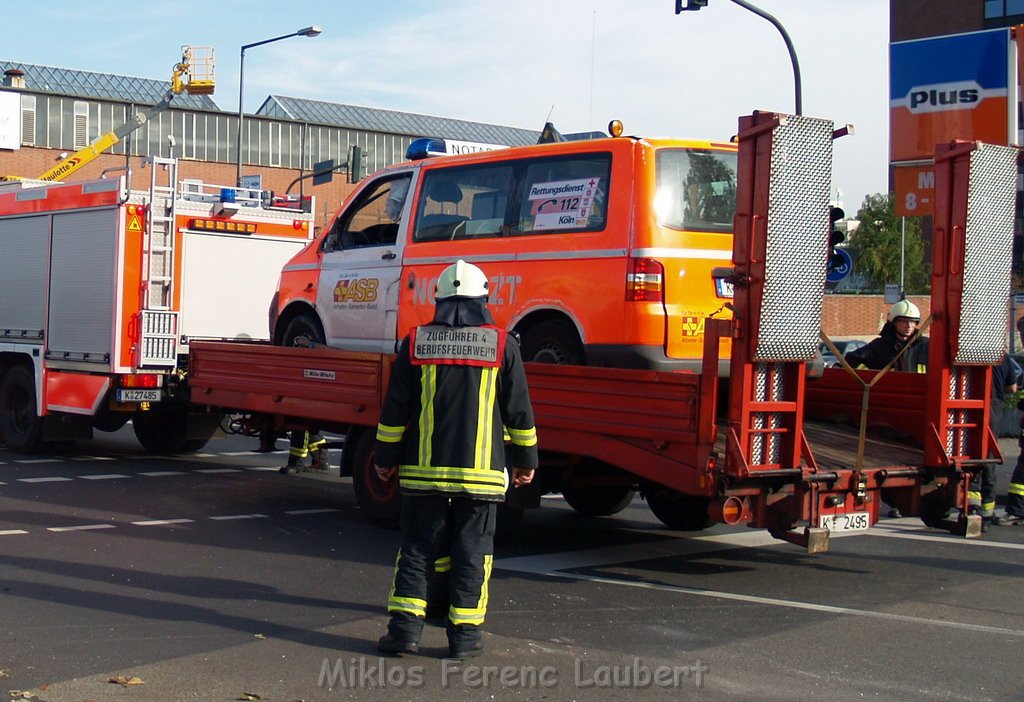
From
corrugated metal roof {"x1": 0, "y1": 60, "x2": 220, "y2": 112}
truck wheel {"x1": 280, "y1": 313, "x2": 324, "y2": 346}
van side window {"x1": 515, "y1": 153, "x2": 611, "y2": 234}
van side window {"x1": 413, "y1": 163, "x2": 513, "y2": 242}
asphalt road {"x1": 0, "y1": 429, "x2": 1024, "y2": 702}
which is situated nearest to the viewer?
asphalt road {"x1": 0, "y1": 429, "x2": 1024, "y2": 702}

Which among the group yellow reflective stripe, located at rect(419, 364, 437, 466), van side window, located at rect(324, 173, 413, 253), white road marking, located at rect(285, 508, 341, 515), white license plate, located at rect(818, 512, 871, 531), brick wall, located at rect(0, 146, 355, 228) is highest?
brick wall, located at rect(0, 146, 355, 228)

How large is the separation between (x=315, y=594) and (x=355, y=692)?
188 cm

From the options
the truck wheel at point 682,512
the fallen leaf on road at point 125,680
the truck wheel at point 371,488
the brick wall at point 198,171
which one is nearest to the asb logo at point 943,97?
the truck wheel at point 682,512

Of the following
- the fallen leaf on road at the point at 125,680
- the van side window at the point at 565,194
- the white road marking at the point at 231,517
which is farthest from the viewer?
the white road marking at the point at 231,517

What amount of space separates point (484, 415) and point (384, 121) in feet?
201

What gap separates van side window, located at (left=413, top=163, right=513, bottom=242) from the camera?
8.92m

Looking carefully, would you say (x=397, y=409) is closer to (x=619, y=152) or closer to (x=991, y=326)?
(x=619, y=152)

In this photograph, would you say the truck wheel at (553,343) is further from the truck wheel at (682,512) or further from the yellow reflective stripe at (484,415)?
the yellow reflective stripe at (484,415)

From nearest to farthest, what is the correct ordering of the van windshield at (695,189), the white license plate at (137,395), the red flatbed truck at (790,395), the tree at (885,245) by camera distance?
the red flatbed truck at (790,395) < the van windshield at (695,189) < the white license plate at (137,395) < the tree at (885,245)

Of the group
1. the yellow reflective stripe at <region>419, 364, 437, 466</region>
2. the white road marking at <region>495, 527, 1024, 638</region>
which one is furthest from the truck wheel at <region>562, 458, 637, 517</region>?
the yellow reflective stripe at <region>419, 364, 437, 466</region>

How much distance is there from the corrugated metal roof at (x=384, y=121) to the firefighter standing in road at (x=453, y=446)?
55.9 meters

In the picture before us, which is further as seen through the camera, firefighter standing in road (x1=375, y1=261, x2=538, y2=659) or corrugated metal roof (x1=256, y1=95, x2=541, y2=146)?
corrugated metal roof (x1=256, y1=95, x2=541, y2=146)

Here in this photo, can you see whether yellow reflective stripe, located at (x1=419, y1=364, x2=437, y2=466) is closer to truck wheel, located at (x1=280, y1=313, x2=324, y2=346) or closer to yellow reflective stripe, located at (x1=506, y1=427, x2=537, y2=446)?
yellow reflective stripe, located at (x1=506, y1=427, x2=537, y2=446)

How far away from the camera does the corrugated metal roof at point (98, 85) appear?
56.1 meters
